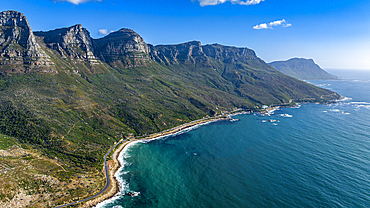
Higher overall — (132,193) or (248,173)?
(248,173)

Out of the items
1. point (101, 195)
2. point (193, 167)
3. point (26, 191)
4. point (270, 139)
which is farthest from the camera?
point (270, 139)

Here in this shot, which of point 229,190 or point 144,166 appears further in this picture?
point 144,166

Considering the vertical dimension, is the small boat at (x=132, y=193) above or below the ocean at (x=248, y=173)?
below

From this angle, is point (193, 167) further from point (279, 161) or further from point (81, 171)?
point (81, 171)

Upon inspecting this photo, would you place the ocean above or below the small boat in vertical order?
above

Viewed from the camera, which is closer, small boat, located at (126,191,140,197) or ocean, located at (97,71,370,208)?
ocean, located at (97,71,370,208)

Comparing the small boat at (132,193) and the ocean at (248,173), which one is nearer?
the ocean at (248,173)

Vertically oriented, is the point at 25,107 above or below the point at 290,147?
above

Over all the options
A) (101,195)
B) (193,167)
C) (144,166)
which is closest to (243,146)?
(193,167)
